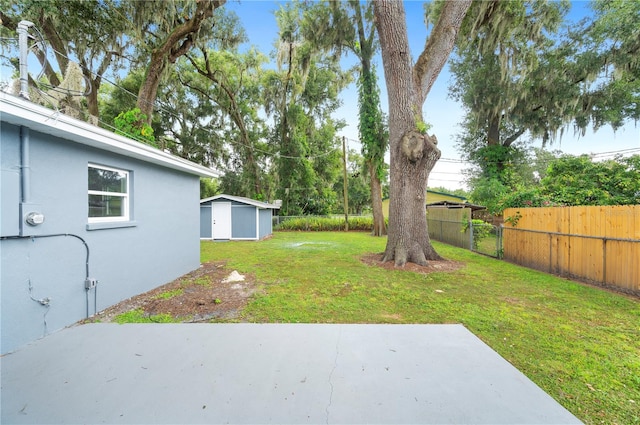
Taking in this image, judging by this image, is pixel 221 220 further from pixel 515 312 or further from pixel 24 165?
pixel 515 312

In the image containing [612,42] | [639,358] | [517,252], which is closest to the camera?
[639,358]

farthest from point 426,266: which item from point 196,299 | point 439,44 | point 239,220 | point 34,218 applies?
point 239,220

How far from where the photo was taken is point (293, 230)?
17.9 metres

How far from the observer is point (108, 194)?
3.87 metres

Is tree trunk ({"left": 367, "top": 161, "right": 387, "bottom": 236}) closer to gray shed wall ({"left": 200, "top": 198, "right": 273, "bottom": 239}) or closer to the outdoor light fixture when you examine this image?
gray shed wall ({"left": 200, "top": 198, "right": 273, "bottom": 239})

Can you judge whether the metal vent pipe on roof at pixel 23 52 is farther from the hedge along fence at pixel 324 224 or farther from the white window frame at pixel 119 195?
the hedge along fence at pixel 324 224

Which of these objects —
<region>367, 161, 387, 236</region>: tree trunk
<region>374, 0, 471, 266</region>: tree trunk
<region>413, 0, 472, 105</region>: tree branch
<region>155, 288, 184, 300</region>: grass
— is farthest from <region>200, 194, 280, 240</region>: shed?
<region>413, 0, 472, 105</region>: tree branch

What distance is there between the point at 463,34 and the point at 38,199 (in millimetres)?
11568

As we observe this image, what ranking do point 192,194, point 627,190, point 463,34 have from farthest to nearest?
point 463,34
point 192,194
point 627,190

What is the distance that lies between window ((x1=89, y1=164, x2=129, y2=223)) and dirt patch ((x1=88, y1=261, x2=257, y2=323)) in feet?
4.44

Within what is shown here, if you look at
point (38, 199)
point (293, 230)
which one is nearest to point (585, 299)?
point (38, 199)

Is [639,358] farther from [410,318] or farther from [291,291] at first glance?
[291,291]

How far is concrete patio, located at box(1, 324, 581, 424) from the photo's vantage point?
172 centimetres

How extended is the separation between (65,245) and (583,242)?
8.72m
